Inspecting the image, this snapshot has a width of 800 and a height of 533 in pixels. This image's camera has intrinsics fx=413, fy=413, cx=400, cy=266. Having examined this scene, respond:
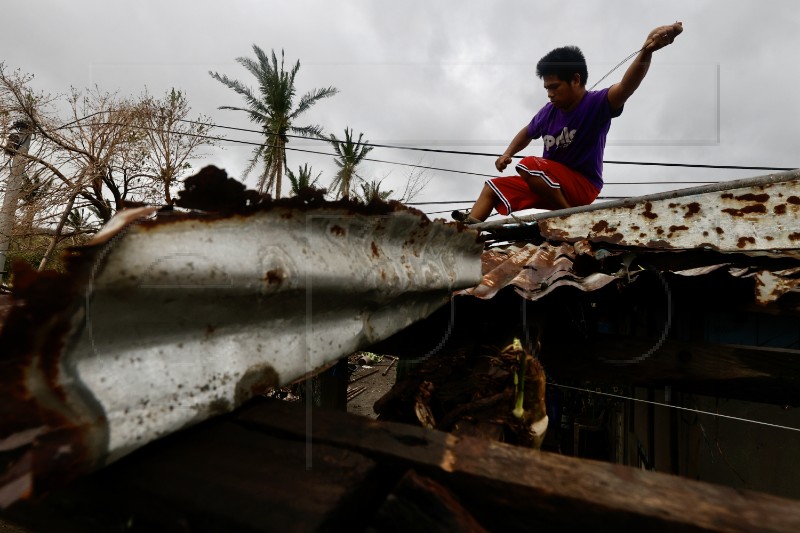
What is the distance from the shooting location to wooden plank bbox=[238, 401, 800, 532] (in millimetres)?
699

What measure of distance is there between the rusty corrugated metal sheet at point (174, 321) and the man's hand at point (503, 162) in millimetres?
3580

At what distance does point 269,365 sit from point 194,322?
0.71ft

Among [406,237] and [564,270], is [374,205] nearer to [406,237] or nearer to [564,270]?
[406,237]

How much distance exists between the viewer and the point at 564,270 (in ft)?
6.88

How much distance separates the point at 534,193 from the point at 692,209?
134cm

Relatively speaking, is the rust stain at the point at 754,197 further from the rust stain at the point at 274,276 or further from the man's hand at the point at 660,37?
the rust stain at the point at 274,276

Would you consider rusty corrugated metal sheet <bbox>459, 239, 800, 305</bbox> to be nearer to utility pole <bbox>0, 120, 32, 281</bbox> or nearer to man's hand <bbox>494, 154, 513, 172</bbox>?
man's hand <bbox>494, 154, 513, 172</bbox>

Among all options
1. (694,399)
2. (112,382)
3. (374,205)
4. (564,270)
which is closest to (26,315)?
(112,382)

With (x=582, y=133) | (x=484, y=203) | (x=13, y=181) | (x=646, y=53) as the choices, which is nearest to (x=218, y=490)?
(x=646, y=53)

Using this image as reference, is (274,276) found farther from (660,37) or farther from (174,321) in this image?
(660,37)

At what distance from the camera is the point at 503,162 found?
4602 millimetres

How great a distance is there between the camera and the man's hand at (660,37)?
2984 millimetres

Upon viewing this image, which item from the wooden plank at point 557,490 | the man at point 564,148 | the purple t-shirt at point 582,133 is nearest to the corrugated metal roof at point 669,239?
the man at point 564,148

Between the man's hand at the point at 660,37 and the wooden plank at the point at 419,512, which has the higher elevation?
the man's hand at the point at 660,37
